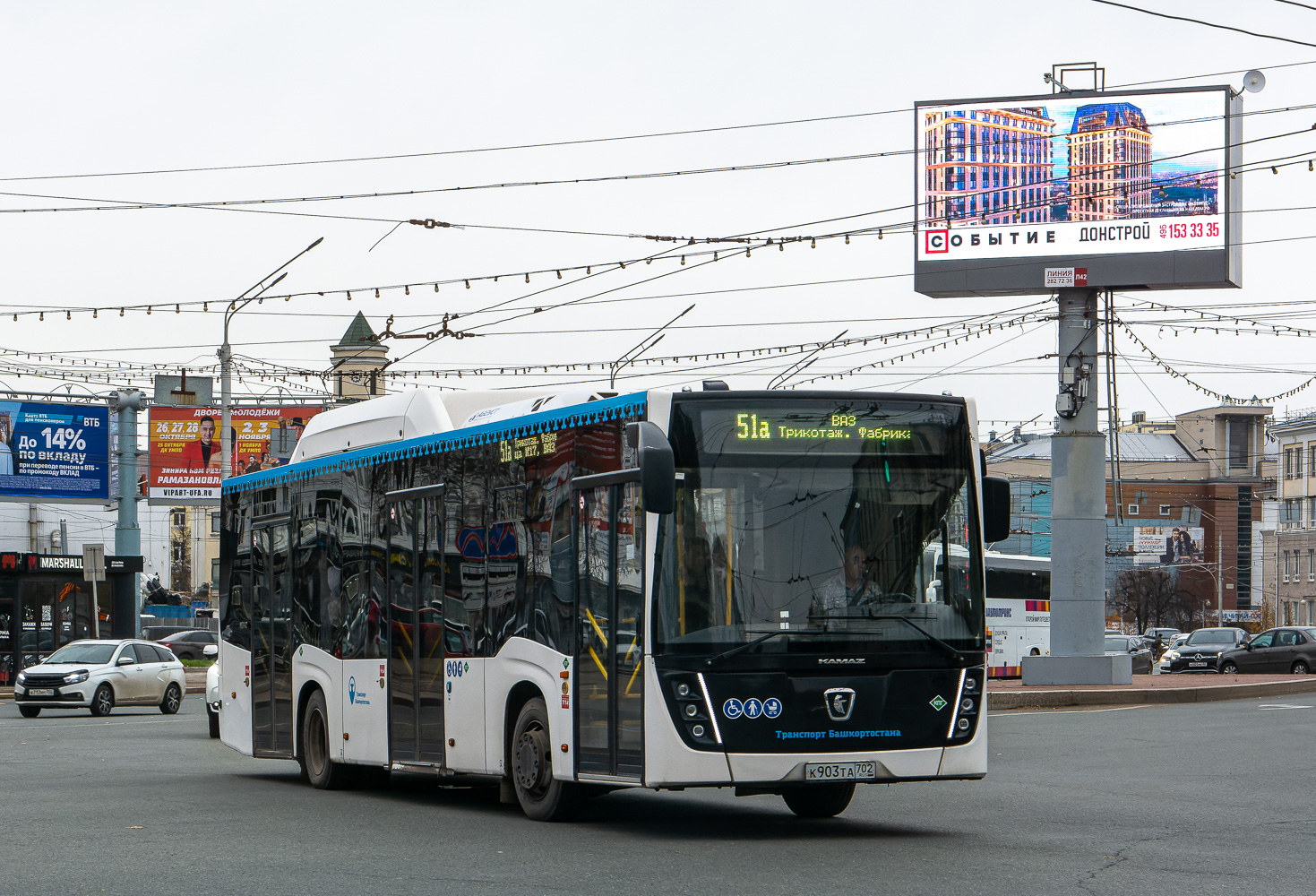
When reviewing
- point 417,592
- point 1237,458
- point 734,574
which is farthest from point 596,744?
point 1237,458

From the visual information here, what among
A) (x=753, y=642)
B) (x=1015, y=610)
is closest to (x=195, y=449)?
(x=1015, y=610)

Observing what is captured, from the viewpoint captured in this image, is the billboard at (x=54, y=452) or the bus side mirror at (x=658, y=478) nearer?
the bus side mirror at (x=658, y=478)

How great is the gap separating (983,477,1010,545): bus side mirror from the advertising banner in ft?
375

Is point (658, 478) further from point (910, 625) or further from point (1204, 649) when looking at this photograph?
point (1204, 649)

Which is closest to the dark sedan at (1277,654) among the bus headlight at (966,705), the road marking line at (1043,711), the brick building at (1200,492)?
the road marking line at (1043,711)

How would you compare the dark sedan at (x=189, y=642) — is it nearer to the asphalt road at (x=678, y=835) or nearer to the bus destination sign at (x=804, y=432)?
the asphalt road at (x=678, y=835)

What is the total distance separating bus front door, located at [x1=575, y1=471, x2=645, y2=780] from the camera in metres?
11.2

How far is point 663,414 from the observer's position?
11.3 meters

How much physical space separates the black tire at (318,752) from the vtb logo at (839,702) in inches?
227

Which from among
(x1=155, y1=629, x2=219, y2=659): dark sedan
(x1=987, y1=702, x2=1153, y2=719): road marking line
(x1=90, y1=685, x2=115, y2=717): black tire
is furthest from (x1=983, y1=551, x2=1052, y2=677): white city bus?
(x1=155, y1=629, x2=219, y2=659): dark sedan

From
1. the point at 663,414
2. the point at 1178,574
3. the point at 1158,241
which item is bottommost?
the point at 1178,574

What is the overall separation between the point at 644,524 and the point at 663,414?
2.30 feet

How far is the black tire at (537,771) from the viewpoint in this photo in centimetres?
1209

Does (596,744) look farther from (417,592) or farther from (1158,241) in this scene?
(1158,241)
